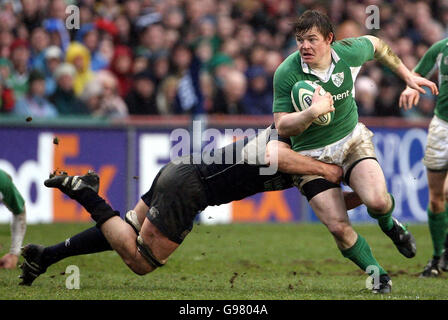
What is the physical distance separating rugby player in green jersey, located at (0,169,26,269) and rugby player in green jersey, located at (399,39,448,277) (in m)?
3.88

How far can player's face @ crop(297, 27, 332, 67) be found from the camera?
7.43 metres

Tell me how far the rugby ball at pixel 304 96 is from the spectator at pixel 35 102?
6.83 m

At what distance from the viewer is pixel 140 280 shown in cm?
842

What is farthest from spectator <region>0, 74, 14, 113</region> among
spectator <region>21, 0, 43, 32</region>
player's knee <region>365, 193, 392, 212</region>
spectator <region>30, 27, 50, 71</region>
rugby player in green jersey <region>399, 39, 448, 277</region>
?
player's knee <region>365, 193, 392, 212</region>

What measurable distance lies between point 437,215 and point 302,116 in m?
2.82

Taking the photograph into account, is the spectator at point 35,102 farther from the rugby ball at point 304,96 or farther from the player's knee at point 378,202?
the player's knee at point 378,202

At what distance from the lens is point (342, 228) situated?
741cm

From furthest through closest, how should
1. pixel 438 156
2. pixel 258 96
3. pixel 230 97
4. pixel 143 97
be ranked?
pixel 258 96 → pixel 230 97 → pixel 143 97 → pixel 438 156

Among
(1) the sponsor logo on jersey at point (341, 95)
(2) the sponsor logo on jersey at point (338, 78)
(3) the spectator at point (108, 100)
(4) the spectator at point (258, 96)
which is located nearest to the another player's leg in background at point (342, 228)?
(1) the sponsor logo on jersey at point (341, 95)

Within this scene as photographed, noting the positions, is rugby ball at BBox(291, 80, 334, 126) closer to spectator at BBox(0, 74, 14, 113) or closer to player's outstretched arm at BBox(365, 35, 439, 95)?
player's outstretched arm at BBox(365, 35, 439, 95)

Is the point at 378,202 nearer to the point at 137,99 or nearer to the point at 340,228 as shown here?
the point at 340,228

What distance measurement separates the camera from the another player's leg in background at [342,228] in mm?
7418

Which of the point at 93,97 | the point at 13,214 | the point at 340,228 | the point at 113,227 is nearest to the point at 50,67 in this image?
the point at 93,97
